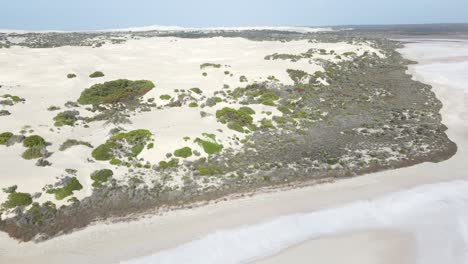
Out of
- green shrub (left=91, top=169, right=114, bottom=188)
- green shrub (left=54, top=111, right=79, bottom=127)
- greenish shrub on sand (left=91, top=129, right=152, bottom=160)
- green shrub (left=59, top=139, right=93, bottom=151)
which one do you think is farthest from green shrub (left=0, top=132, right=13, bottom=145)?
green shrub (left=91, top=169, right=114, bottom=188)

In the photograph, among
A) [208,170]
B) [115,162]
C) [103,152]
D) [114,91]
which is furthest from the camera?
[114,91]

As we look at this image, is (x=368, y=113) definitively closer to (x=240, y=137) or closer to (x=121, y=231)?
(x=240, y=137)

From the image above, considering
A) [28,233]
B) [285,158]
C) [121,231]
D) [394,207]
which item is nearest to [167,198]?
[121,231]

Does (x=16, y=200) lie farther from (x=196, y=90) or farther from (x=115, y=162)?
(x=196, y=90)

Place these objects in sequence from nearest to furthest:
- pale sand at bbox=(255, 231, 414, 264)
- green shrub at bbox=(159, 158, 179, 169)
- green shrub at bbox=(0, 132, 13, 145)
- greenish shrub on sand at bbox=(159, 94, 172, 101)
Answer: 1. pale sand at bbox=(255, 231, 414, 264)
2. green shrub at bbox=(159, 158, 179, 169)
3. green shrub at bbox=(0, 132, 13, 145)
4. greenish shrub on sand at bbox=(159, 94, 172, 101)

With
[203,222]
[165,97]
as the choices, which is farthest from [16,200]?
[165,97]

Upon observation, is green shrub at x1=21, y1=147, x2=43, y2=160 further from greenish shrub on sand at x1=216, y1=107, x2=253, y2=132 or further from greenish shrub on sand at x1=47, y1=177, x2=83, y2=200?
greenish shrub on sand at x1=216, y1=107, x2=253, y2=132
